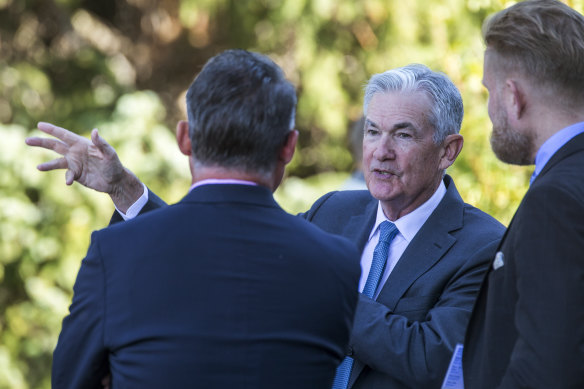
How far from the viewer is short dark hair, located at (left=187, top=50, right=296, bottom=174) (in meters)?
1.62

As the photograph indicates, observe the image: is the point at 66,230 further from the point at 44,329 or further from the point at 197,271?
the point at 197,271

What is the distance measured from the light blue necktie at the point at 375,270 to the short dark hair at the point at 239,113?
0.91m


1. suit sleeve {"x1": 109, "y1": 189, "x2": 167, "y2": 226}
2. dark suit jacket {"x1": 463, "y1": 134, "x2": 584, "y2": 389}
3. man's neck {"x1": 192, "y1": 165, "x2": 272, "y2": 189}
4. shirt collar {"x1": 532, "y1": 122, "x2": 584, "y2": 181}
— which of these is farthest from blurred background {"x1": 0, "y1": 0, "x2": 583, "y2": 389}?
man's neck {"x1": 192, "y1": 165, "x2": 272, "y2": 189}

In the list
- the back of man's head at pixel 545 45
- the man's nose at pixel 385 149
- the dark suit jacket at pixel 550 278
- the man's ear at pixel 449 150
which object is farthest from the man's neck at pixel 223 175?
the man's ear at pixel 449 150

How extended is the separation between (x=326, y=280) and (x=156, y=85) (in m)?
6.87

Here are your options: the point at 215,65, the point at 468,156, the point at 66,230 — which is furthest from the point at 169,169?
the point at 215,65

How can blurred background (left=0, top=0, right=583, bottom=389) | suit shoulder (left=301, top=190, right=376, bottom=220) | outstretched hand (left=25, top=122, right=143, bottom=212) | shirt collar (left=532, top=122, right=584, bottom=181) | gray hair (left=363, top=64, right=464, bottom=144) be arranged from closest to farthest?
shirt collar (left=532, top=122, right=584, bottom=181), outstretched hand (left=25, top=122, right=143, bottom=212), gray hair (left=363, top=64, right=464, bottom=144), suit shoulder (left=301, top=190, right=376, bottom=220), blurred background (left=0, top=0, right=583, bottom=389)

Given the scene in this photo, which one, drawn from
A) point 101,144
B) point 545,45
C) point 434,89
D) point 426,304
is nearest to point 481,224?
point 426,304

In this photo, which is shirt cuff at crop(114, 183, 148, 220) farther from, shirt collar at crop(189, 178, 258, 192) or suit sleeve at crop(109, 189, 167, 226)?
shirt collar at crop(189, 178, 258, 192)

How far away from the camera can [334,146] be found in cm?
738

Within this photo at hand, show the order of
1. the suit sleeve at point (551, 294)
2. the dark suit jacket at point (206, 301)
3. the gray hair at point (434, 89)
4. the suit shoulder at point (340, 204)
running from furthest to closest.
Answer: the suit shoulder at point (340, 204), the gray hair at point (434, 89), the suit sleeve at point (551, 294), the dark suit jacket at point (206, 301)

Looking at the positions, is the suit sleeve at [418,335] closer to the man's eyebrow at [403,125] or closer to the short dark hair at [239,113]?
the man's eyebrow at [403,125]

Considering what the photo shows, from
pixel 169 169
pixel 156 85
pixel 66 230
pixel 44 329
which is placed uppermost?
pixel 156 85

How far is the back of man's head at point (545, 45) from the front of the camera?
72.5 inches
